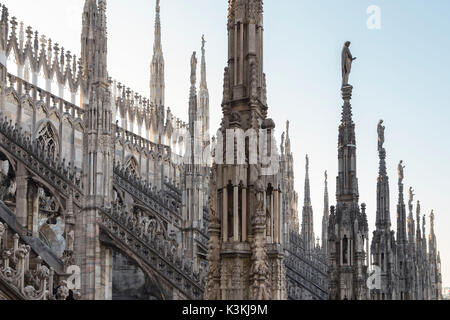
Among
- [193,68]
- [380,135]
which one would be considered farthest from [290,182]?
[380,135]

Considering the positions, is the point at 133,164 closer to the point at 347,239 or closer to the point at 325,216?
the point at 325,216

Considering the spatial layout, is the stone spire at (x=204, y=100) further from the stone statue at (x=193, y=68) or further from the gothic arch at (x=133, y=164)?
the stone statue at (x=193, y=68)

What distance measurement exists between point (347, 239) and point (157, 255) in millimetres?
6121

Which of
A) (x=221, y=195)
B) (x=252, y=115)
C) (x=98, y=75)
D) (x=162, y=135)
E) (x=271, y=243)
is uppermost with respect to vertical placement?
(x=162, y=135)

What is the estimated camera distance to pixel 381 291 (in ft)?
59.0

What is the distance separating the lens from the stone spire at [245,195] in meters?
7.45

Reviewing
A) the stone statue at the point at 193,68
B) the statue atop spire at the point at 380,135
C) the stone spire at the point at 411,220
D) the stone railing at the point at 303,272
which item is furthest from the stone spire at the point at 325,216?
the statue atop spire at the point at 380,135

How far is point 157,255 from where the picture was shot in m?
17.1

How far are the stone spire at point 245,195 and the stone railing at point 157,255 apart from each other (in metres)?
8.79

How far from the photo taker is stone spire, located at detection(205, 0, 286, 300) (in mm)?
7449

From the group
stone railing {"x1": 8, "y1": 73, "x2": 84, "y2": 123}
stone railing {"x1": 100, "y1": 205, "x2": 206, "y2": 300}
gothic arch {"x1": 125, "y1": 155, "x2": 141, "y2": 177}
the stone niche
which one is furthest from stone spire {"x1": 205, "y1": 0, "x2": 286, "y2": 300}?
gothic arch {"x1": 125, "y1": 155, "x2": 141, "y2": 177}
